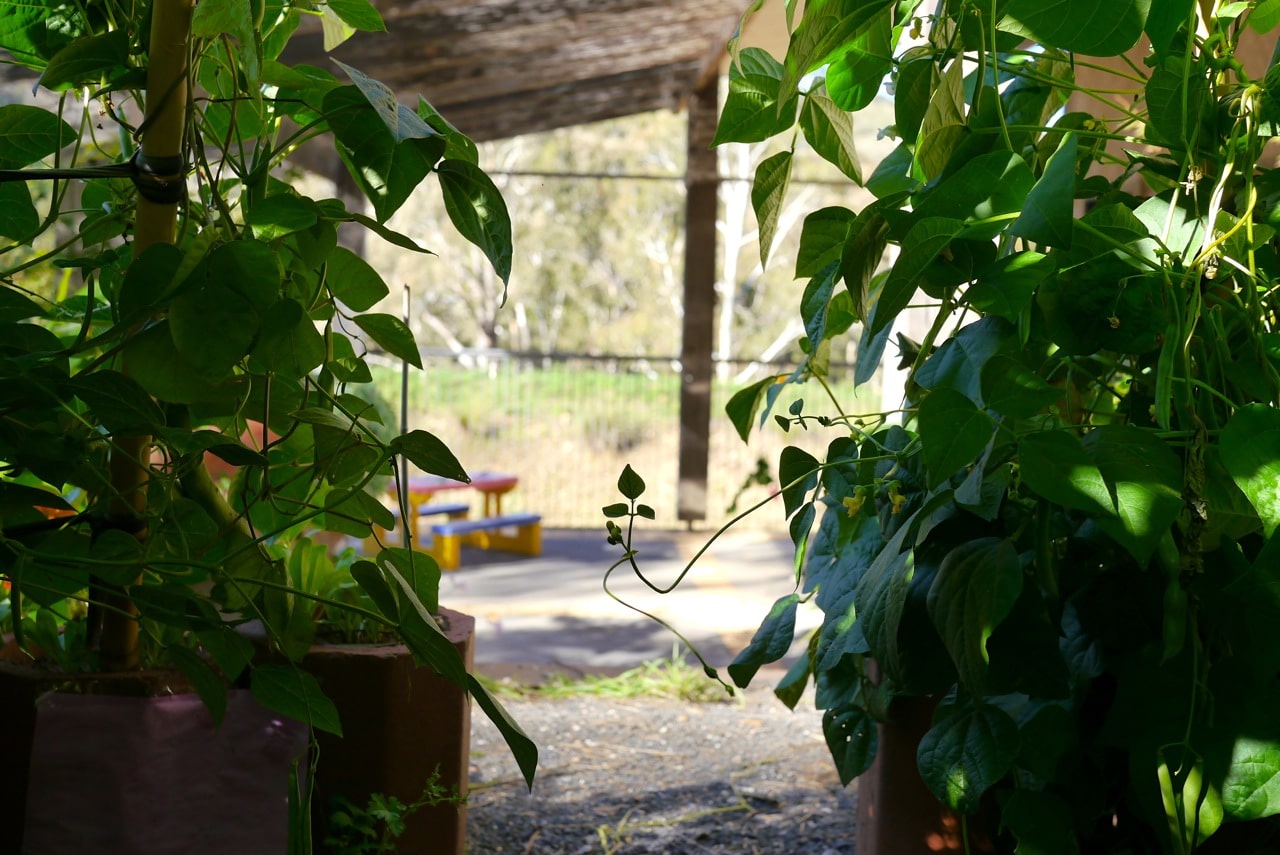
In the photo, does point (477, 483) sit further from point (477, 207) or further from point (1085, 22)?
point (1085, 22)

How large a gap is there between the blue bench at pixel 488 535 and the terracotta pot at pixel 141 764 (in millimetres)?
4519

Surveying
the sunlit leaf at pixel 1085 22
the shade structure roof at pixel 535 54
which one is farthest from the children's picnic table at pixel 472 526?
the sunlit leaf at pixel 1085 22

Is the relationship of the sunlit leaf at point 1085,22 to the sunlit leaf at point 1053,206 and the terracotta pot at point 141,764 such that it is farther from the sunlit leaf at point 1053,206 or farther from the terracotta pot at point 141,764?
the terracotta pot at point 141,764

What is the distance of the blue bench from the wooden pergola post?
1145mm

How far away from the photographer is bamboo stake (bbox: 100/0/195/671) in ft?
2.25

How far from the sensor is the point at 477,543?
638cm

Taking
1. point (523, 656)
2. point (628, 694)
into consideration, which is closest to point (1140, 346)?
point (628, 694)

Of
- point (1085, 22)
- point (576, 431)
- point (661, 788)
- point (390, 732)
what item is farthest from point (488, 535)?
point (1085, 22)

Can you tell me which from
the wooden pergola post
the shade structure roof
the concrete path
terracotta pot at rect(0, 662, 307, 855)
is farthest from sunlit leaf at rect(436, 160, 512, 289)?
the wooden pergola post

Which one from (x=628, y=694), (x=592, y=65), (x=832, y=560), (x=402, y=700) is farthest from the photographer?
(x=592, y=65)

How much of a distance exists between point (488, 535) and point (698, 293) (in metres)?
1.92

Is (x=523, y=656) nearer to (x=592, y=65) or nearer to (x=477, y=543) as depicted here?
(x=477, y=543)

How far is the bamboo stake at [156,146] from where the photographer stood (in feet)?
2.25

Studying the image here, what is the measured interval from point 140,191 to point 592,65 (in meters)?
5.55
